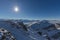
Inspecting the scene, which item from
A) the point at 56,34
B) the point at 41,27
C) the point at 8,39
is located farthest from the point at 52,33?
the point at 8,39

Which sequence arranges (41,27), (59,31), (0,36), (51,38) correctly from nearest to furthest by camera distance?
(0,36)
(51,38)
(59,31)
(41,27)

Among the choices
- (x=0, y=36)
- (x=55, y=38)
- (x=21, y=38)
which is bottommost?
(x=55, y=38)

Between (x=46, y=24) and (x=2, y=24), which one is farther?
(x=46, y=24)

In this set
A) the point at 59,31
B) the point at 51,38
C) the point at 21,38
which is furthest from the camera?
the point at 59,31

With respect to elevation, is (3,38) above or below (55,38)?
above

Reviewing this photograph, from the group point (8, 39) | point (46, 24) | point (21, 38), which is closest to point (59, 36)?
point (46, 24)

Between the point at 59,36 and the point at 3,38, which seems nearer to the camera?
the point at 3,38

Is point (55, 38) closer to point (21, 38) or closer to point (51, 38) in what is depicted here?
point (51, 38)

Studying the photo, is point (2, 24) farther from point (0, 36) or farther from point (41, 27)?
point (41, 27)

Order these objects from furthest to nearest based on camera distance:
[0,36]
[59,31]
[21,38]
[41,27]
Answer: [41,27] → [59,31] → [21,38] → [0,36]
